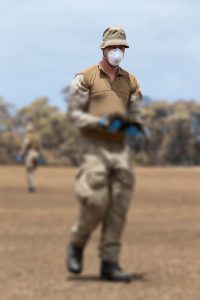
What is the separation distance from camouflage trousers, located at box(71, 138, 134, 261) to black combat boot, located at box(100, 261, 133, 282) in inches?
8.2

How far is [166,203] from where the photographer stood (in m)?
20.8

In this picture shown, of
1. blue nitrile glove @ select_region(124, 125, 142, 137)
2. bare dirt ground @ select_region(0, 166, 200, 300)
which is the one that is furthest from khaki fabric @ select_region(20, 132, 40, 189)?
blue nitrile glove @ select_region(124, 125, 142, 137)

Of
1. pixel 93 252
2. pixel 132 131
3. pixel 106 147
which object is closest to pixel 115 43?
pixel 132 131

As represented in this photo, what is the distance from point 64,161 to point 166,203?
4895 centimetres

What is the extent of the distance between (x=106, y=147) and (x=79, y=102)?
0.44 m

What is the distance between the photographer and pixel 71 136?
73.3m

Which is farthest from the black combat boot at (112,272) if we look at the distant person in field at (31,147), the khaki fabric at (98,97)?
the distant person in field at (31,147)

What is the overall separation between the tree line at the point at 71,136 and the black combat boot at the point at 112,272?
60001mm

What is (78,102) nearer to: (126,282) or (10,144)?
(126,282)

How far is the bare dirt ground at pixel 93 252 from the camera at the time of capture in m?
7.05

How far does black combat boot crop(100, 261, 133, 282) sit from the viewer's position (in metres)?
7.00

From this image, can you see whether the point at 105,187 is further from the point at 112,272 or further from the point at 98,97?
the point at 112,272

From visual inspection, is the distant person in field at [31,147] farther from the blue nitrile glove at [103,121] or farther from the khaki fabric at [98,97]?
the blue nitrile glove at [103,121]

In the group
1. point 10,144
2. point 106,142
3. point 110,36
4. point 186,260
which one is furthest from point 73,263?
point 10,144
